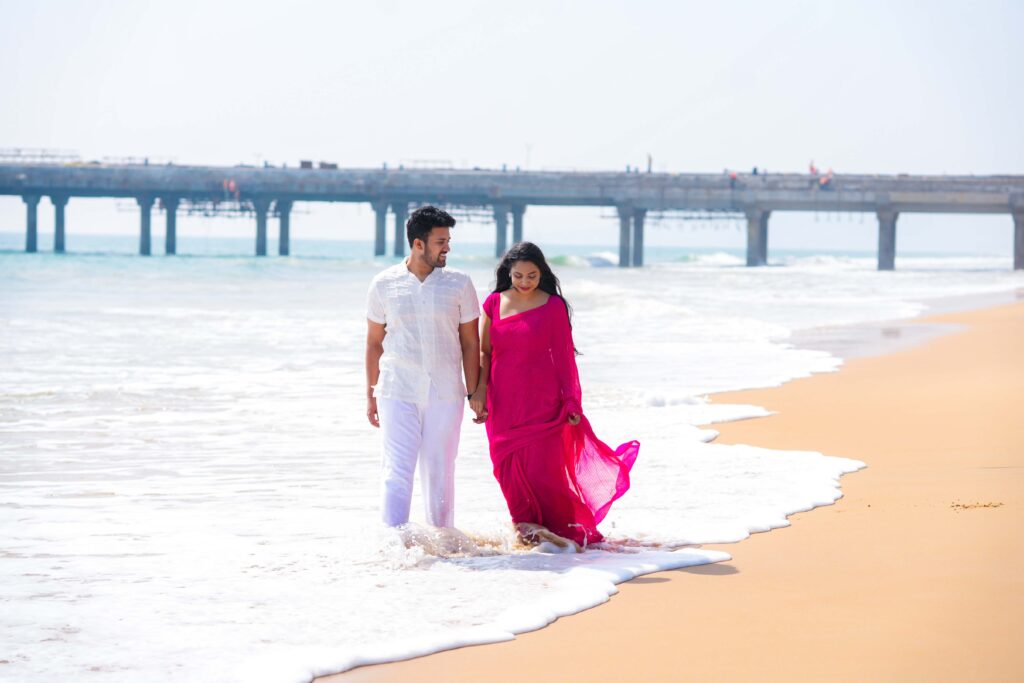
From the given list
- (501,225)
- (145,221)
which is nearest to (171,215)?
(145,221)

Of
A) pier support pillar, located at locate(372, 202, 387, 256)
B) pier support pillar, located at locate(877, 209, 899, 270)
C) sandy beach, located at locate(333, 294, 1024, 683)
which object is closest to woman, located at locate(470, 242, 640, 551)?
sandy beach, located at locate(333, 294, 1024, 683)

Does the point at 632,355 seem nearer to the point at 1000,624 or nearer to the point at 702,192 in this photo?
the point at 1000,624

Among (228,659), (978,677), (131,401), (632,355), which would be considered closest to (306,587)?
(228,659)

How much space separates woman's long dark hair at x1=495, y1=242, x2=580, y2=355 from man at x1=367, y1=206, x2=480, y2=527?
0.21m

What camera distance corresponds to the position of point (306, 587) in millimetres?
5129

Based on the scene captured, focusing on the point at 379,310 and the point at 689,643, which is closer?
the point at 689,643

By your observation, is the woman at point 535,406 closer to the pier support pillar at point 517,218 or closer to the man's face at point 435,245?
the man's face at point 435,245

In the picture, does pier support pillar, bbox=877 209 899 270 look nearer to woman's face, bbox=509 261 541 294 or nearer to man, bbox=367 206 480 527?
woman's face, bbox=509 261 541 294

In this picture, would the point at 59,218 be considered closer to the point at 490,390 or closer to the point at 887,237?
the point at 887,237

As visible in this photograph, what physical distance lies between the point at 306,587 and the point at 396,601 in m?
0.40

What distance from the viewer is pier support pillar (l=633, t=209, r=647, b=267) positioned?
230ft

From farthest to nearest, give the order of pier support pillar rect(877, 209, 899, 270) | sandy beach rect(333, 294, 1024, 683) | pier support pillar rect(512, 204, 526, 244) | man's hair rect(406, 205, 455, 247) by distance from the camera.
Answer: pier support pillar rect(512, 204, 526, 244), pier support pillar rect(877, 209, 899, 270), man's hair rect(406, 205, 455, 247), sandy beach rect(333, 294, 1024, 683)

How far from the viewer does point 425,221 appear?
18.2 feet

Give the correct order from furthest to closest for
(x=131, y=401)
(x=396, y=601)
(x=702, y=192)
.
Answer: (x=702, y=192) → (x=131, y=401) → (x=396, y=601)
